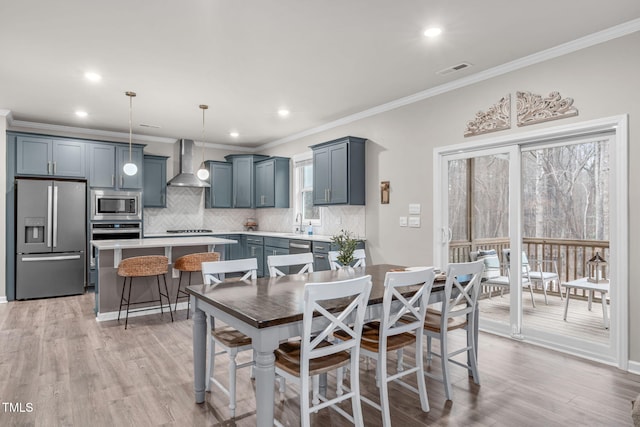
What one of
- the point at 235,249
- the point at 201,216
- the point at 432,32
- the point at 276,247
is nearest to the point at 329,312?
the point at 432,32

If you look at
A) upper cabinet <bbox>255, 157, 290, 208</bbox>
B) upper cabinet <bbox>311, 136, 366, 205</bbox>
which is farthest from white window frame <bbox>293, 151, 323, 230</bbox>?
upper cabinet <bbox>311, 136, 366, 205</bbox>

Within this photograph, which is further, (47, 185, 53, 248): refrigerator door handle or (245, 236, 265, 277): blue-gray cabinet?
(245, 236, 265, 277): blue-gray cabinet

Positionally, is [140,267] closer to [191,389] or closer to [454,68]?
[191,389]

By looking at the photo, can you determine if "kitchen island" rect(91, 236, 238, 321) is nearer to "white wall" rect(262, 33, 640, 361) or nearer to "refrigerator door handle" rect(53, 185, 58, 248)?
"refrigerator door handle" rect(53, 185, 58, 248)

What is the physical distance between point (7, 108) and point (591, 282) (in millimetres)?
7392

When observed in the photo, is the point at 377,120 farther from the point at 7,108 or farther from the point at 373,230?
the point at 7,108

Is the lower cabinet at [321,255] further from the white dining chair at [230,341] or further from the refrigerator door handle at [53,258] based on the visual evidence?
the refrigerator door handle at [53,258]

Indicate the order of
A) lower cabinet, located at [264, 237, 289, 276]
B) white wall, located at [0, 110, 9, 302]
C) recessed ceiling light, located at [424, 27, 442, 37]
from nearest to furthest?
recessed ceiling light, located at [424, 27, 442, 37] → white wall, located at [0, 110, 9, 302] → lower cabinet, located at [264, 237, 289, 276]

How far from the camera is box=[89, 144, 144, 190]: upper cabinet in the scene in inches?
248

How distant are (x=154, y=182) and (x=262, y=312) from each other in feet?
19.2

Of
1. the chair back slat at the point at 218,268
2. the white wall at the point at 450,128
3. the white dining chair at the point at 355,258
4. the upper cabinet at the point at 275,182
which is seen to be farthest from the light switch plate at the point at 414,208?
the upper cabinet at the point at 275,182

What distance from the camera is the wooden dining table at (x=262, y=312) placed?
1843 mm

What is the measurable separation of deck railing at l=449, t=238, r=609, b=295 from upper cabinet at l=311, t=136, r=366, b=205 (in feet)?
5.83

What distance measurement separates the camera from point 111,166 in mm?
6422
